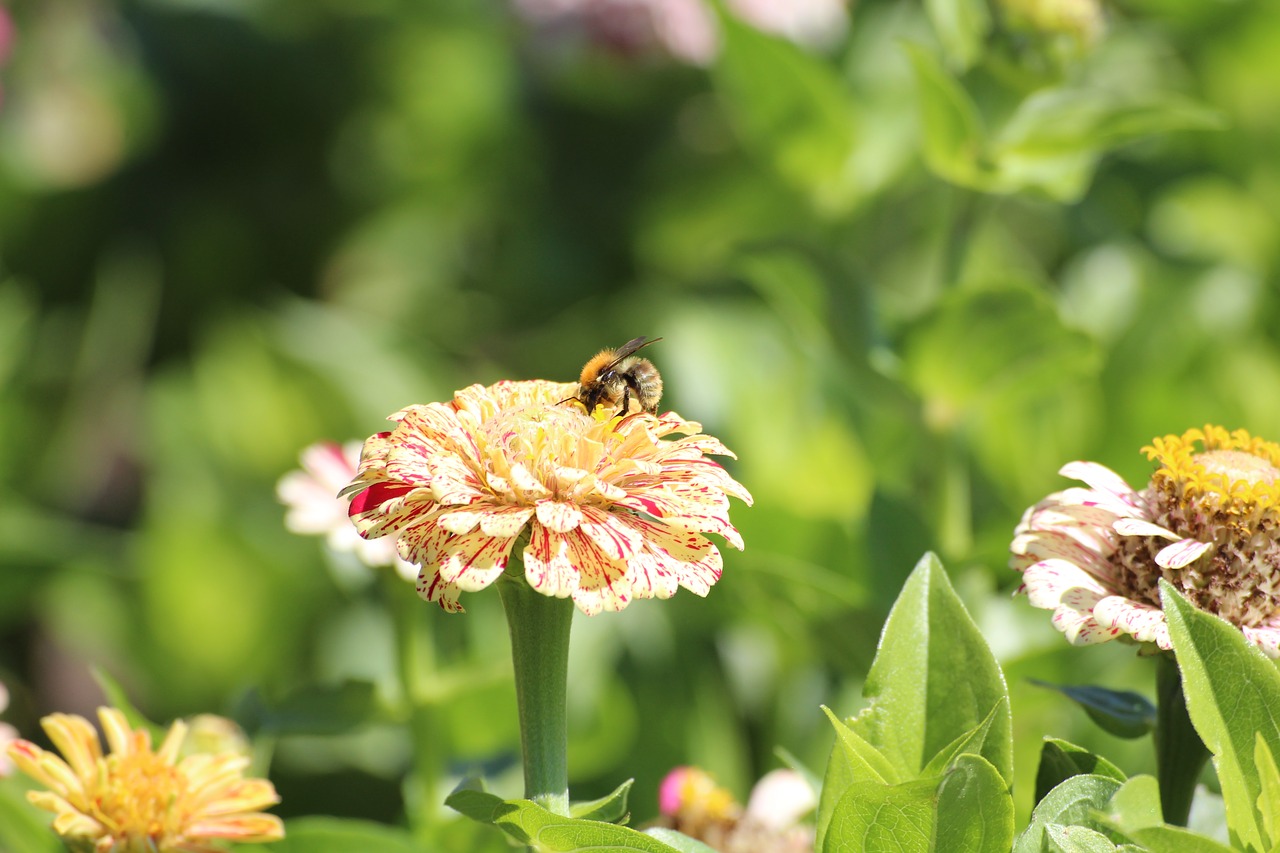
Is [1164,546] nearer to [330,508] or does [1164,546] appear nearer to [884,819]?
[884,819]

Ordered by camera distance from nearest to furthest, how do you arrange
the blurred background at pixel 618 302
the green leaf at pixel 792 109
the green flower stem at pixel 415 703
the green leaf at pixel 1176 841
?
the green leaf at pixel 1176 841 < the green flower stem at pixel 415 703 < the blurred background at pixel 618 302 < the green leaf at pixel 792 109

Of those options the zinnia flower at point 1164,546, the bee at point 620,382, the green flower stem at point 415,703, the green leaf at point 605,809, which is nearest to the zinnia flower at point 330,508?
the green flower stem at point 415,703

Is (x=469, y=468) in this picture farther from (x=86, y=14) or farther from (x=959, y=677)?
(x=86, y=14)

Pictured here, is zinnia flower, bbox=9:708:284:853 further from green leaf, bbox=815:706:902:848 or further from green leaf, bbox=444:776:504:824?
green leaf, bbox=815:706:902:848

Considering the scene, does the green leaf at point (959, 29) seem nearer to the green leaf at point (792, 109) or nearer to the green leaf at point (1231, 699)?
the green leaf at point (792, 109)

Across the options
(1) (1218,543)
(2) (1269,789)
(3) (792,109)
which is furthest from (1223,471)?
(3) (792,109)

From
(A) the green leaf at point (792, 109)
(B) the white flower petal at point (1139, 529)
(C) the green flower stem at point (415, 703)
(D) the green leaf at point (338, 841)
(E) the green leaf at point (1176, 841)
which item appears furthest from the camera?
(A) the green leaf at point (792, 109)

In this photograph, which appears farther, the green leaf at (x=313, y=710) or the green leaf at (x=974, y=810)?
the green leaf at (x=313, y=710)

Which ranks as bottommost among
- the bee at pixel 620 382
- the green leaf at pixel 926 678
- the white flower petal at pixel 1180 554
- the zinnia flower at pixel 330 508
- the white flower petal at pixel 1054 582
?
the green leaf at pixel 926 678
